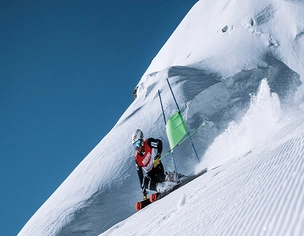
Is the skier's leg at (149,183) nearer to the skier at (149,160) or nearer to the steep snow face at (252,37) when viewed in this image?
the skier at (149,160)

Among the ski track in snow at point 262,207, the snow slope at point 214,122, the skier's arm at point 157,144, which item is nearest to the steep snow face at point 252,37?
the snow slope at point 214,122

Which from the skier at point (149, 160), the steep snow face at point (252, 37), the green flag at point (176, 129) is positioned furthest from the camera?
the steep snow face at point (252, 37)

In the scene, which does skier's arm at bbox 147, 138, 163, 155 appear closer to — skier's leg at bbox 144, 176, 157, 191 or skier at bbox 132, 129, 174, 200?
skier at bbox 132, 129, 174, 200

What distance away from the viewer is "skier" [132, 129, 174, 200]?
9.42 meters

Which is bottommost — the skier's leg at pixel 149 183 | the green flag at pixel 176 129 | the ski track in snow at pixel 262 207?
the ski track in snow at pixel 262 207

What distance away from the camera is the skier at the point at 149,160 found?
30.9ft

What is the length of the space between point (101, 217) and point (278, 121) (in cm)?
703

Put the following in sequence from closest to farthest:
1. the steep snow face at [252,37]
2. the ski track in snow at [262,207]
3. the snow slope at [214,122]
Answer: the ski track in snow at [262,207], the snow slope at [214,122], the steep snow face at [252,37]

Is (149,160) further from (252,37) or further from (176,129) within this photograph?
(252,37)

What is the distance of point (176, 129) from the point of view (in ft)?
37.3

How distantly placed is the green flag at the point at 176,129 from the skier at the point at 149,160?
1668 millimetres

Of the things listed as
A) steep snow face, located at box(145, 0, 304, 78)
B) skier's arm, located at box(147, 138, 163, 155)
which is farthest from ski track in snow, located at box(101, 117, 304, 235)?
steep snow face, located at box(145, 0, 304, 78)

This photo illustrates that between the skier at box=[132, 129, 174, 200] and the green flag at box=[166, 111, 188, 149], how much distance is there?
167 cm

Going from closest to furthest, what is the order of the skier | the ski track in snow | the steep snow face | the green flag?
the ski track in snow, the skier, the green flag, the steep snow face
